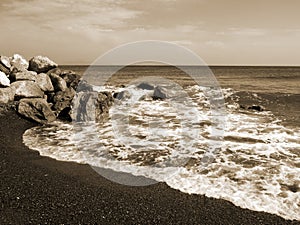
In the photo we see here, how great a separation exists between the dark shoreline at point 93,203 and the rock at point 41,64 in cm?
Result: 1273

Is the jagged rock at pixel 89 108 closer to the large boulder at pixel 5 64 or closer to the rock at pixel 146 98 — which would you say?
the rock at pixel 146 98

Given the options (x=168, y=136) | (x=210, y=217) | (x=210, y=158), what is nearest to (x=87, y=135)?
(x=168, y=136)

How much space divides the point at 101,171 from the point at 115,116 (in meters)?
6.85

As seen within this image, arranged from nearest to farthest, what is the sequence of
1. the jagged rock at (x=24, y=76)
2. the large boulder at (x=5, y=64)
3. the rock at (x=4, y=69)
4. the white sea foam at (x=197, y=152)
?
the white sea foam at (x=197, y=152) → the jagged rock at (x=24, y=76) → the rock at (x=4, y=69) → the large boulder at (x=5, y=64)

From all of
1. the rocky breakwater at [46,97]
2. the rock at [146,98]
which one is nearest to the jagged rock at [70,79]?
the rocky breakwater at [46,97]

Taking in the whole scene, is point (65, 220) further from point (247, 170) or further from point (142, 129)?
point (142, 129)

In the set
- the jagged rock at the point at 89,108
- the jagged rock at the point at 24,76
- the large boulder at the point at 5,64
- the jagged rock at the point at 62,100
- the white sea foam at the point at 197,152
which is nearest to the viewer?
the white sea foam at the point at 197,152

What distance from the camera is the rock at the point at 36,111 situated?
12.2m

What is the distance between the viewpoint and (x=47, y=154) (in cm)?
835

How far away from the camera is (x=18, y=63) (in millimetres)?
19203

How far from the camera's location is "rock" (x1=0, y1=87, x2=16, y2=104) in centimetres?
1395

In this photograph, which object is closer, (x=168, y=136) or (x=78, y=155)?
(x=78, y=155)

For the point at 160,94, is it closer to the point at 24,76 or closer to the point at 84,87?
the point at 84,87

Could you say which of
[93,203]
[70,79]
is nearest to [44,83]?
[70,79]
